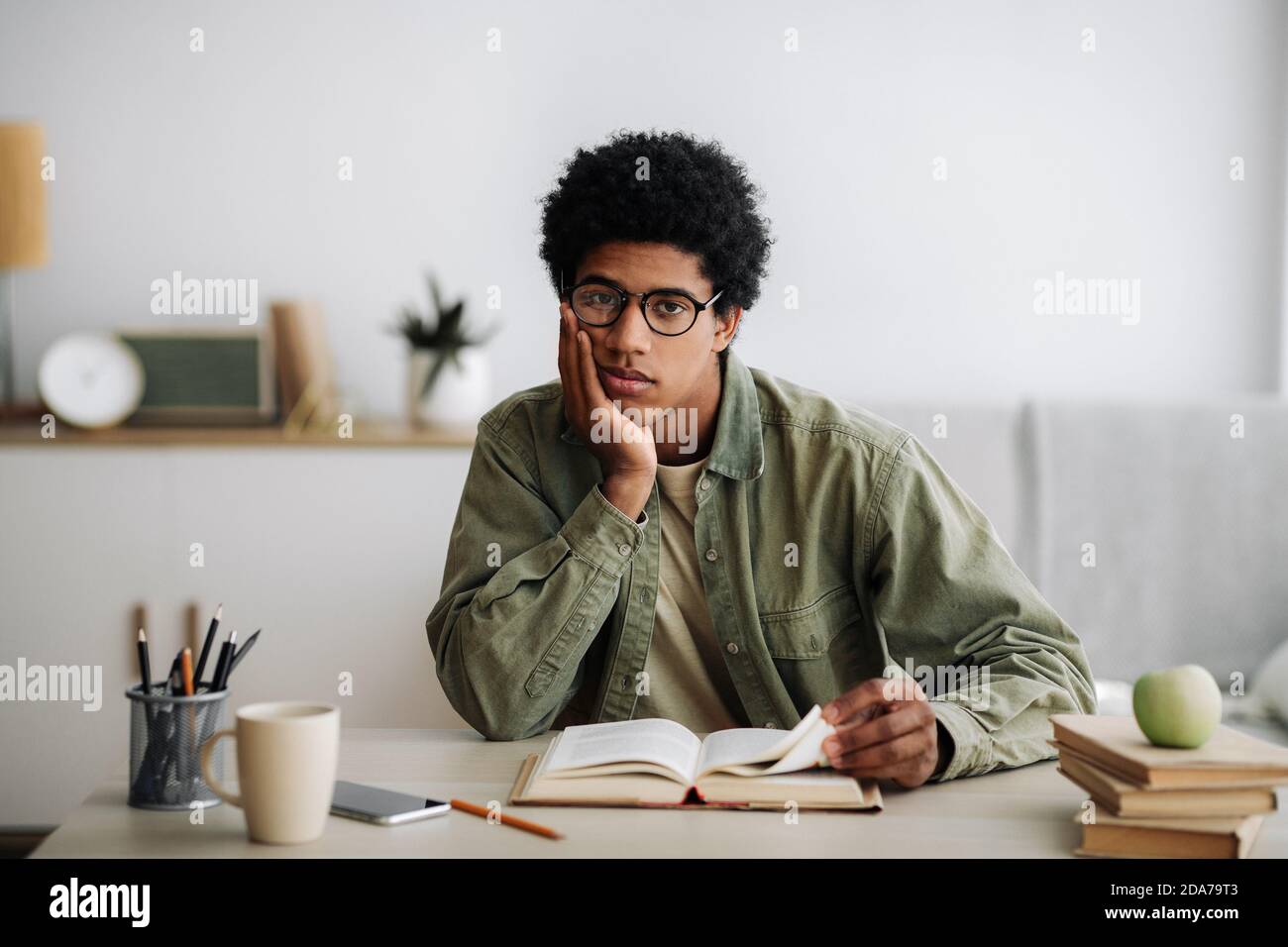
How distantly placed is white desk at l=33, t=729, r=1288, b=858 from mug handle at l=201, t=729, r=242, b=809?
3 cm

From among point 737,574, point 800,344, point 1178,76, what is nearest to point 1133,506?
point 800,344

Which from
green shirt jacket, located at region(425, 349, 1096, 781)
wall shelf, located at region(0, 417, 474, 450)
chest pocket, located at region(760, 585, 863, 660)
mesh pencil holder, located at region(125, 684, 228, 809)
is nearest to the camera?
mesh pencil holder, located at region(125, 684, 228, 809)

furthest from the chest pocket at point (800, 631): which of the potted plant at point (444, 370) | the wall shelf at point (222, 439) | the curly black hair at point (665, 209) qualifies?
the potted plant at point (444, 370)

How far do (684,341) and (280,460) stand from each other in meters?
1.59

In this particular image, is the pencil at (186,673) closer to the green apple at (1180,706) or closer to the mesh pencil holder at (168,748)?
the mesh pencil holder at (168,748)

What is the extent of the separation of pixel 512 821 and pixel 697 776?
0.56 feet

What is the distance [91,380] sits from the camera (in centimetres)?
298

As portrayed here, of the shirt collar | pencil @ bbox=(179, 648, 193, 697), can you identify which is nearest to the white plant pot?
the shirt collar

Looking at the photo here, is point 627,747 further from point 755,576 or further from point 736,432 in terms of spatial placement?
point 736,432

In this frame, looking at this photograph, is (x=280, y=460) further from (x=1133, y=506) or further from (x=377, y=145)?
(x=1133, y=506)

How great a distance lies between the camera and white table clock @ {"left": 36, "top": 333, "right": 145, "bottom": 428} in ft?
9.72

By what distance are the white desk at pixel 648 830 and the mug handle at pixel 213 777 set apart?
0.03 metres

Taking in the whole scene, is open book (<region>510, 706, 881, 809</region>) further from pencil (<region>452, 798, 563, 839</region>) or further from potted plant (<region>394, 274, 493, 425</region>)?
potted plant (<region>394, 274, 493, 425</region>)
